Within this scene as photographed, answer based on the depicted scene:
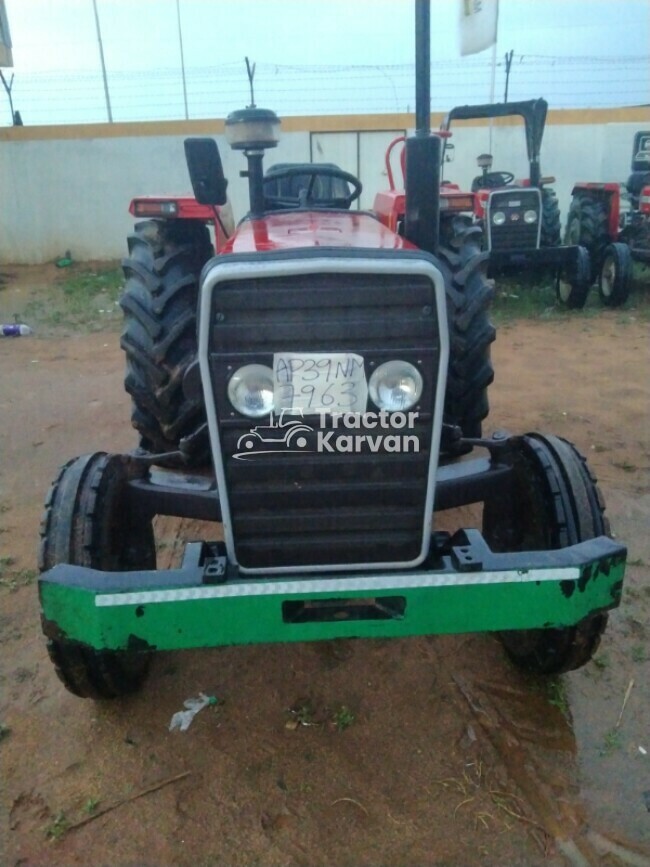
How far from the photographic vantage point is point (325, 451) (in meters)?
1.93

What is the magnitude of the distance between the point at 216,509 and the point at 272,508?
43cm

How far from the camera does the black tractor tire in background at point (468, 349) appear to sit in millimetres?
3141

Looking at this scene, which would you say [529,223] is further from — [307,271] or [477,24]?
[307,271]

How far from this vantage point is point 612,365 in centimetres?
645

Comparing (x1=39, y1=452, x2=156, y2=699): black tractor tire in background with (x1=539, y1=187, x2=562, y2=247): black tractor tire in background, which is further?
(x1=539, y1=187, x2=562, y2=247): black tractor tire in background

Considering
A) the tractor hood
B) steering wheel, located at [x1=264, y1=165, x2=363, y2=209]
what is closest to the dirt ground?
the tractor hood

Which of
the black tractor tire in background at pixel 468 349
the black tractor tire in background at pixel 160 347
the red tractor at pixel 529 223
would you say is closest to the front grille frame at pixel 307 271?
the black tractor tire in background at pixel 160 347

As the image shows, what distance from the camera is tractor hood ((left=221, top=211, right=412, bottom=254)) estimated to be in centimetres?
207

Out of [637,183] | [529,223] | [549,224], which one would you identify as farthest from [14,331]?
[637,183]

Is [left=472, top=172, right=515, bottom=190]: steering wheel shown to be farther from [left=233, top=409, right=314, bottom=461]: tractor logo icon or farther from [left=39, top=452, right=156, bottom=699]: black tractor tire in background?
[left=233, top=409, right=314, bottom=461]: tractor logo icon

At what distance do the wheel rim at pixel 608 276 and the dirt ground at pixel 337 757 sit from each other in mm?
6186

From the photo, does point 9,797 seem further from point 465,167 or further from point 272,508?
point 465,167

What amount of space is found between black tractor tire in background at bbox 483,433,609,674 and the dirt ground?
17 cm

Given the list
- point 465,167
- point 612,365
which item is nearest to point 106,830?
point 612,365
